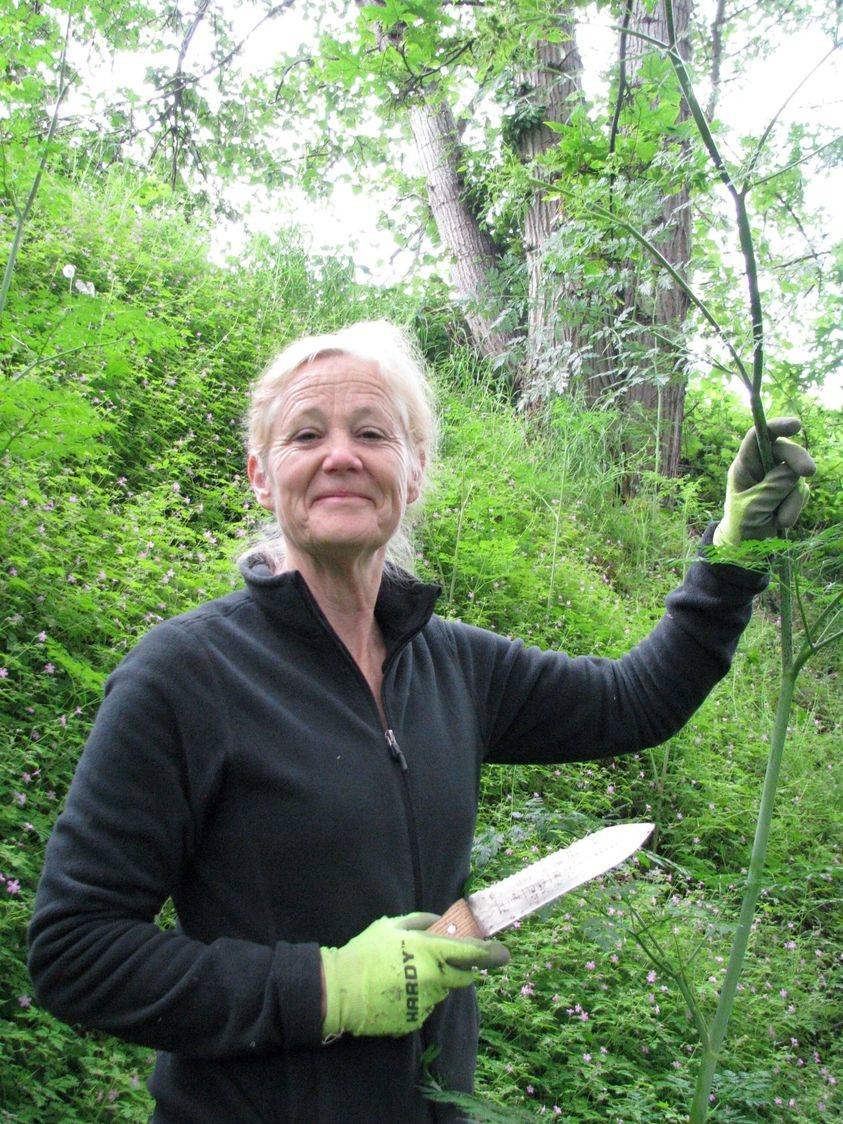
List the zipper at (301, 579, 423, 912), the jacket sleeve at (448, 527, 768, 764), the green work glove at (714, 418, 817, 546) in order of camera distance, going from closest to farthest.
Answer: the zipper at (301, 579, 423, 912)
the green work glove at (714, 418, 817, 546)
the jacket sleeve at (448, 527, 768, 764)

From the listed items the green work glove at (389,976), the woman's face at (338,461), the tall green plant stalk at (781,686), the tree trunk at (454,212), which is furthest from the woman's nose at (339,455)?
the tree trunk at (454,212)

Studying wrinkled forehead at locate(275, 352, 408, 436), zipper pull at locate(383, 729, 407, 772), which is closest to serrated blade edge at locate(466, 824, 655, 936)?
zipper pull at locate(383, 729, 407, 772)

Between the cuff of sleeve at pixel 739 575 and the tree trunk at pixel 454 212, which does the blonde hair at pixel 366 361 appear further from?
the tree trunk at pixel 454 212

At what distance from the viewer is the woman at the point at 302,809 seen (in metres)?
1.34

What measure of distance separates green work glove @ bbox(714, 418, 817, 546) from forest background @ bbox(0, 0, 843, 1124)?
13cm

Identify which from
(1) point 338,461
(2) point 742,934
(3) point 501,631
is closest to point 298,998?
(2) point 742,934

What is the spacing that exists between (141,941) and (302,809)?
0.30 metres

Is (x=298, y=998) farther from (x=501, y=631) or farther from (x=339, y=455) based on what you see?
(x=501, y=631)

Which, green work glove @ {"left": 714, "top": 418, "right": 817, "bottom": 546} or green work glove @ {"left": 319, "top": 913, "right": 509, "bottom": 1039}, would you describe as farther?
green work glove @ {"left": 714, "top": 418, "right": 817, "bottom": 546}

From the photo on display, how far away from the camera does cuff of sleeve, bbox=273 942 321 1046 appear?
4.40ft

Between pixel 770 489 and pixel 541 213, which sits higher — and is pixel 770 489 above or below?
below

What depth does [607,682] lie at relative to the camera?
2.07 m

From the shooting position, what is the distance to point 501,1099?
95.0 inches

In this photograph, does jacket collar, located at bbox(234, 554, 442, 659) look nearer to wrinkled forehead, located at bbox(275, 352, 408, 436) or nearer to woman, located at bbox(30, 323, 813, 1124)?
woman, located at bbox(30, 323, 813, 1124)
